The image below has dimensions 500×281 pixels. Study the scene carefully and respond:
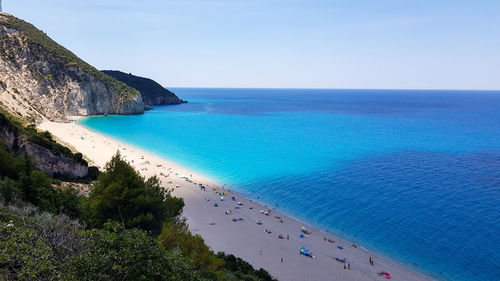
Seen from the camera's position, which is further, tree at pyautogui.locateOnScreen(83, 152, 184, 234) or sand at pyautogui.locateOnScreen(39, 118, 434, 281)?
sand at pyautogui.locateOnScreen(39, 118, 434, 281)

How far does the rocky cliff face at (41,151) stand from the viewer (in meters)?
21.1

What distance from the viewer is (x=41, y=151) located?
74.5 feet

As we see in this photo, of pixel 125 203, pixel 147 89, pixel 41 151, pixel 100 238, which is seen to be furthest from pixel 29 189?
pixel 147 89

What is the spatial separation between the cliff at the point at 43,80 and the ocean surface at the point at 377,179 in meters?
8.94

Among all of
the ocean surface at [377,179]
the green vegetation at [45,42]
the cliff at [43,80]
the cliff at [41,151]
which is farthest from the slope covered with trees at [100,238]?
the green vegetation at [45,42]

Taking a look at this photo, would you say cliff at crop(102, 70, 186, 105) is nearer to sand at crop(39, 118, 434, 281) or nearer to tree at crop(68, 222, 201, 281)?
sand at crop(39, 118, 434, 281)

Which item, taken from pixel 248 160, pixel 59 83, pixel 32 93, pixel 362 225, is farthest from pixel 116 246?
pixel 59 83

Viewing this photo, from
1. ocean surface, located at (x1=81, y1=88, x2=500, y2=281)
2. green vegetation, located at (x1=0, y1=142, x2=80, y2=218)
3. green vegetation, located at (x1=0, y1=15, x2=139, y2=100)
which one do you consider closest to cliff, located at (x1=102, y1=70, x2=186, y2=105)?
green vegetation, located at (x1=0, y1=15, x2=139, y2=100)

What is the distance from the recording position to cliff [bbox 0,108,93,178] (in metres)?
21.1

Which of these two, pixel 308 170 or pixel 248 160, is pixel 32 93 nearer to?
pixel 248 160

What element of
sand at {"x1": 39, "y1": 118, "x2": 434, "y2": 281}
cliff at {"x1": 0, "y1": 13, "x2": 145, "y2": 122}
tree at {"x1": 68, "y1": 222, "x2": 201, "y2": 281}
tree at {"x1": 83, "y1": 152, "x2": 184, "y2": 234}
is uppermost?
cliff at {"x1": 0, "y1": 13, "x2": 145, "y2": 122}

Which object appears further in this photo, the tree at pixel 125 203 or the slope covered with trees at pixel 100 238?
the tree at pixel 125 203

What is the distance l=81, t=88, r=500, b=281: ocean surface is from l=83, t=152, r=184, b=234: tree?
57.5ft

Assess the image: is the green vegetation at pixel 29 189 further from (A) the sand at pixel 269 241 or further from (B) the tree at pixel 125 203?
(A) the sand at pixel 269 241
